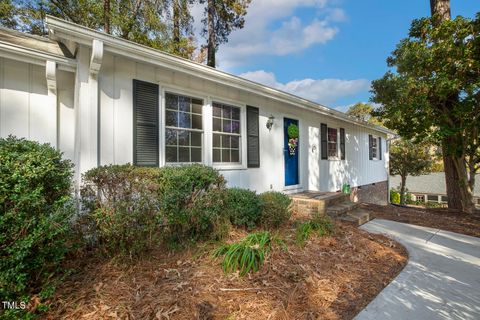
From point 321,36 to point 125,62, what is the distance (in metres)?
12.5

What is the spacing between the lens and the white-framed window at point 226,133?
5445 millimetres

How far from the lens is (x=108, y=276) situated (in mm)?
2645

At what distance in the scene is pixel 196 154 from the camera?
5098 millimetres

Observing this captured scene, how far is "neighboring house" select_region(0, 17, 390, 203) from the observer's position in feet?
12.0

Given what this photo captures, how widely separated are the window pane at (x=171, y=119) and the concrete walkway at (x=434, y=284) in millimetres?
4013

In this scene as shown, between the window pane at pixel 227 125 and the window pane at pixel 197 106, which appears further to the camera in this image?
the window pane at pixel 227 125

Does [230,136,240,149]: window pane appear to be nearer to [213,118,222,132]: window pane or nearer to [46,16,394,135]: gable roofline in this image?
[213,118,222,132]: window pane

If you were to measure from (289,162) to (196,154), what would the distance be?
3.26 m

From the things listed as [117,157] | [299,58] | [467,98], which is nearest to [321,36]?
[299,58]

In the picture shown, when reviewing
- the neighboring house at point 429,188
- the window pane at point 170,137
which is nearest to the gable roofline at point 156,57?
the window pane at point 170,137

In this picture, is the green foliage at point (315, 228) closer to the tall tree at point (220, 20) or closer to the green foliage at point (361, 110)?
the tall tree at point (220, 20)

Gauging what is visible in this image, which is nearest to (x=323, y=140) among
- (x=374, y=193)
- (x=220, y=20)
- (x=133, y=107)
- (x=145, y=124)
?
(x=145, y=124)

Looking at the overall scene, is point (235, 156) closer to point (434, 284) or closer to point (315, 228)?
point (315, 228)

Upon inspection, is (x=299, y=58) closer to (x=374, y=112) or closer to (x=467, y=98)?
(x=374, y=112)
